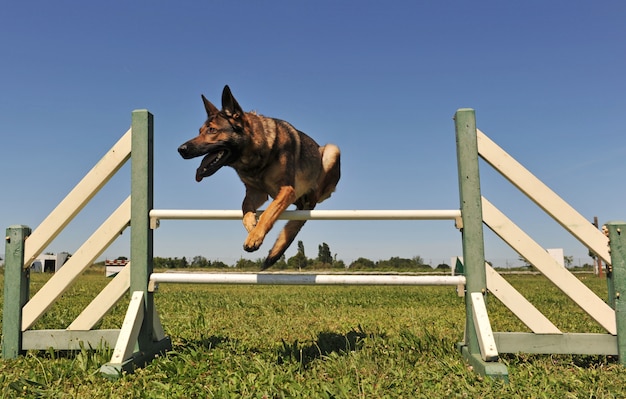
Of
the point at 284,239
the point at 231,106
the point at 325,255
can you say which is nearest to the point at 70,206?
the point at 231,106

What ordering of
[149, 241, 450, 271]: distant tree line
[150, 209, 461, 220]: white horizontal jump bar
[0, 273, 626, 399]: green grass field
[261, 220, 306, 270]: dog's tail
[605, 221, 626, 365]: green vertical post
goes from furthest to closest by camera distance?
[149, 241, 450, 271]: distant tree line
[261, 220, 306, 270]: dog's tail
[150, 209, 461, 220]: white horizontal jump bar
[605, 221, 626, 365]: green vertical post
[0, 273, 626, 399]: green grass field

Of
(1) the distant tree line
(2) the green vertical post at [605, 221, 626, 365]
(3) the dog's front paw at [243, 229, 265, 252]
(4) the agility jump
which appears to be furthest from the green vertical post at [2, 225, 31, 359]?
(1) the distant tree line

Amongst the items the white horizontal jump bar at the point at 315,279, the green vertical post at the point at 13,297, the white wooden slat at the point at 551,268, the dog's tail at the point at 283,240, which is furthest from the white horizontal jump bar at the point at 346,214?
the green vertical post at the point at 13,297

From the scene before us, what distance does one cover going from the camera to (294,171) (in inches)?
144

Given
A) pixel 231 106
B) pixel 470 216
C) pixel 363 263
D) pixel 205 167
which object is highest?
pixel 231 106

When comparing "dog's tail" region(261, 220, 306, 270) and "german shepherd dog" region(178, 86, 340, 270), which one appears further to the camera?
"dog's tail" region(261, 220, 306, 270)

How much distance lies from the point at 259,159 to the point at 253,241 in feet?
2.43

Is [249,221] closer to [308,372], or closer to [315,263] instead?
[308,372]

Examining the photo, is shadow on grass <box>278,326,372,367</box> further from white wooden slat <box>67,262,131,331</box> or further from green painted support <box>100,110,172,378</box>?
white wooden slat <box>67,262,131,331</box>

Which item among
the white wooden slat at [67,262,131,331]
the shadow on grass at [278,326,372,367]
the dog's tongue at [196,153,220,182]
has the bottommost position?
the shadow on grass at [278,326,372,367]

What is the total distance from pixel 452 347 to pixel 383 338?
69 cm

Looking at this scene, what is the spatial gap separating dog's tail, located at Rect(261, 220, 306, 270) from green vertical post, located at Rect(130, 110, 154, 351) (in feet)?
3.34

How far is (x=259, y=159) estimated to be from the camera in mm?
3471

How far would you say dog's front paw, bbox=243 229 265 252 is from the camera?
3097 millimetres
